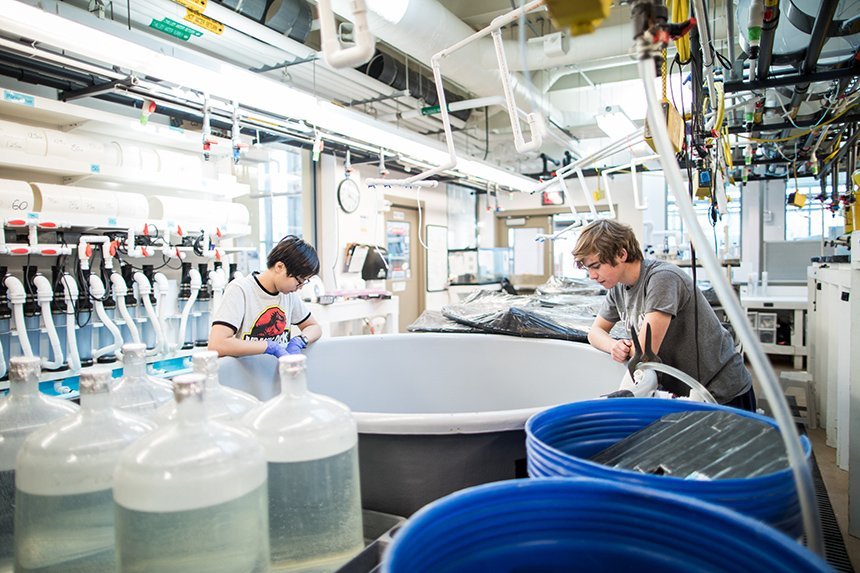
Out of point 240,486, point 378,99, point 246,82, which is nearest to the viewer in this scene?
point 240,486

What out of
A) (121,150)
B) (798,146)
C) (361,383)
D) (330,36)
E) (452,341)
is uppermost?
(798,146)

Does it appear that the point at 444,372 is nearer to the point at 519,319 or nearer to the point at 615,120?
the point at 519,319

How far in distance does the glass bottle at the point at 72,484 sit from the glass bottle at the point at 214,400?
0.07 m

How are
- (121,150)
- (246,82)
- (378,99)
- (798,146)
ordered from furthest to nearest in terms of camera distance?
(798,146), (378,99), (121,150), (246,82)

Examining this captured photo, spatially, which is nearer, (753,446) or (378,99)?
(753,446)

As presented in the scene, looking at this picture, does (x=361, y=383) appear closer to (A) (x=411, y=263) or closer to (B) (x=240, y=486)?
(B) (x=240, y=486)

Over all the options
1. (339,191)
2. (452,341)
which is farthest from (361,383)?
(339,191)

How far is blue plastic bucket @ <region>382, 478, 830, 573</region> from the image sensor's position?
0.54 metres

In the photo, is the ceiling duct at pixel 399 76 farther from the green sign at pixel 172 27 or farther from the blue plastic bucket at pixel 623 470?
the blue plastic bucket at pixel 623 470

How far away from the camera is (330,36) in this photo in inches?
31.9

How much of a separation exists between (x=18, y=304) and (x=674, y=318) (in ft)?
9.19

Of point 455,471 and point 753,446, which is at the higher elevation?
point 753,446

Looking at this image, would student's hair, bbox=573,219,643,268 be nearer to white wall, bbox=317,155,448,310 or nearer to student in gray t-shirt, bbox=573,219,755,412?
student in gray t-shirt, bbox=573,219,755,412

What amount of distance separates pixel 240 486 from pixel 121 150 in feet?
9.72
